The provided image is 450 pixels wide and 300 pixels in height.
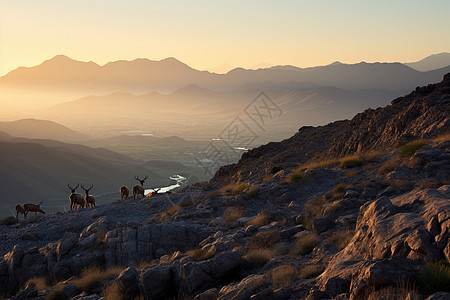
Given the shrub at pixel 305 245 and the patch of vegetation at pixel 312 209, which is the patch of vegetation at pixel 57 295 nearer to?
the shrub at pixel 305 245

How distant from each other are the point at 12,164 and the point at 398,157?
123126 millimetres

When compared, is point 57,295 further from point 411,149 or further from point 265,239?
point 411,149

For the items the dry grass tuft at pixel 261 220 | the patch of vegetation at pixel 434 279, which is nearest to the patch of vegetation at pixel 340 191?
the dry grass tuft at pixel 261 220

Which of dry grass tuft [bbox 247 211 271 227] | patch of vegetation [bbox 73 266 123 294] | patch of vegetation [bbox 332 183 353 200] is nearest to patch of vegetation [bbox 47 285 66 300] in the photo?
patch of vegetation [bbox 73 266 123 294]

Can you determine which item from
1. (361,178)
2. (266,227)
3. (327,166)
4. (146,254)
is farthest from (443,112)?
(146,254)

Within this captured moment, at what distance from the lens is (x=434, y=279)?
591 cm

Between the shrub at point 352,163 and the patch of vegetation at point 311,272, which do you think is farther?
the shrub at point 352,163

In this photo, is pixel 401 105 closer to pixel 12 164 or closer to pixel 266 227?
pixel 266 227

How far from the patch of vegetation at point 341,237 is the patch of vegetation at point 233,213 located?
5.92 metres

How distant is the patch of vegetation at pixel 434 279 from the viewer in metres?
5.86

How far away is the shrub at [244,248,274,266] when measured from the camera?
10047 mm

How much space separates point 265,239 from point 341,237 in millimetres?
2462

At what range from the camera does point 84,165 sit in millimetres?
132750

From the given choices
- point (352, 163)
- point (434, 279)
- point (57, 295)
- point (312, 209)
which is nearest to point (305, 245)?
point (312, 209)
